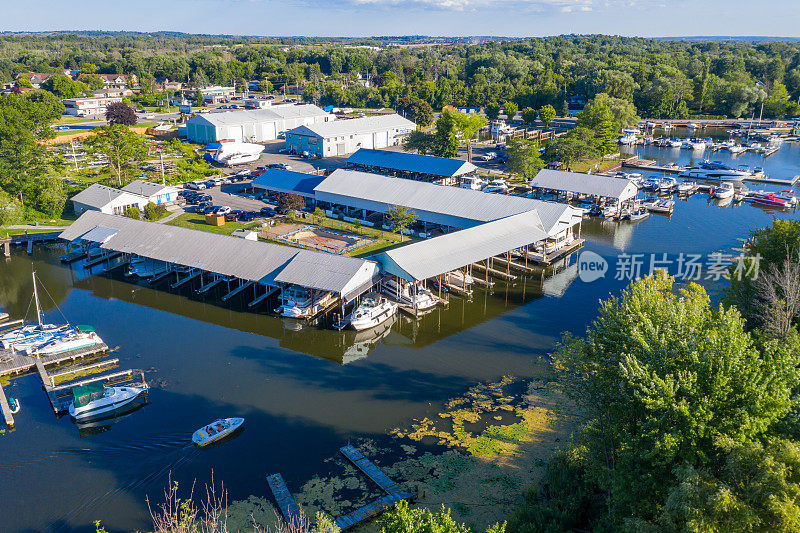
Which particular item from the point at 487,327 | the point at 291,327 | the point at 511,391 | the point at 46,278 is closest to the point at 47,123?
the point at 46,278

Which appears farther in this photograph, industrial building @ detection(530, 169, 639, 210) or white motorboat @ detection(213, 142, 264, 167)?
white motorboat @ detection(213, 142, 264, 167)

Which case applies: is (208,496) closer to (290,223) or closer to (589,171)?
(290,223)

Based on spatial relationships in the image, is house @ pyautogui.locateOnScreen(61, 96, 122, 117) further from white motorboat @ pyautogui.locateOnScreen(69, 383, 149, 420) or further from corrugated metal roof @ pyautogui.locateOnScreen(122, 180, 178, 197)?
white motorboat @ pyautogui.locateOnScreen(69, 383, 149, 420)

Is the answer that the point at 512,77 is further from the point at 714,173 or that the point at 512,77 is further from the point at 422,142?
the point at 714,173

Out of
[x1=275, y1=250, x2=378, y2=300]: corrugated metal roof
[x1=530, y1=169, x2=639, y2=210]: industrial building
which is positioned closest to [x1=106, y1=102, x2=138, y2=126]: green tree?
[x1=530, y1=169, x2=639, y2=210]: industrial building

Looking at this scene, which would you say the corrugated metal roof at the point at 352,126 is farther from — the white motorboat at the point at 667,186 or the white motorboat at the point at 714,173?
the white motorboat at the point at 714,173
